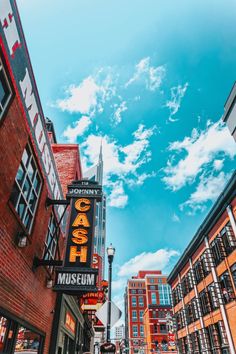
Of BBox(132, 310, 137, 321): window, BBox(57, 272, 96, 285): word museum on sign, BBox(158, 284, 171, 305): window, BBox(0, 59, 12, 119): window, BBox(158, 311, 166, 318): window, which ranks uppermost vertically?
BBox(158, 284, 171, 305): window

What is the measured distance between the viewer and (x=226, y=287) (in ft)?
70.1

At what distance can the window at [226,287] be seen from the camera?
20.6 metres

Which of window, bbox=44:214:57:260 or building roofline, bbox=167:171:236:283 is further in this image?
building roofline, bbox=167:171:236:283

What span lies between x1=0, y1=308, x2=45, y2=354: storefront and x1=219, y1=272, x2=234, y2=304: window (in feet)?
58.2

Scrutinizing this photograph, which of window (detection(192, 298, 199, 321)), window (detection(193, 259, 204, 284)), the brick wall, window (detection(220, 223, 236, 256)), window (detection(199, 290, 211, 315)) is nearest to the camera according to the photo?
the brick wall

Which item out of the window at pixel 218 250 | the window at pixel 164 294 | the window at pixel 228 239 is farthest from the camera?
the window at pixel 164 294

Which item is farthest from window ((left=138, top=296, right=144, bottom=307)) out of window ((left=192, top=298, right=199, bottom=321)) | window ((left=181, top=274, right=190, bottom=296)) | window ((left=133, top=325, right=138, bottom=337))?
window ((left=192, top=298, right=199, bottom=321))

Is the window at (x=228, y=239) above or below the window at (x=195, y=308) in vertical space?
above

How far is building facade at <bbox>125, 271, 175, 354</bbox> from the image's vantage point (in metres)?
72.2

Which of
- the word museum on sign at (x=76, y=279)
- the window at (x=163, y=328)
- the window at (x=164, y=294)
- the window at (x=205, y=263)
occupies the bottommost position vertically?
the word museum on sign at (x=76, y=279)

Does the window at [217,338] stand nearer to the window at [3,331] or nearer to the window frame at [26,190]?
the window at [3,331]

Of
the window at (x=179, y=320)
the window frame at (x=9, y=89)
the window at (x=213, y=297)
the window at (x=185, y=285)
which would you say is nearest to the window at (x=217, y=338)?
the window at (x=213, y=297)

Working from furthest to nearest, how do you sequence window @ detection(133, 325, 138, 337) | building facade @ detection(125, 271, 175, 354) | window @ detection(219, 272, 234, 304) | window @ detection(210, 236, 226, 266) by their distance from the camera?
window @ detection(133, 325, 138, 337) → building facade @ detection(125, 271, 175, 354) → window @ detection(210, 236, 226, 266) → window @ detection(219, 272, 234, 304)

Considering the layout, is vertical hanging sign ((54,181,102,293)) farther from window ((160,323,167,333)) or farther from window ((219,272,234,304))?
window ((160,323,167,333))
